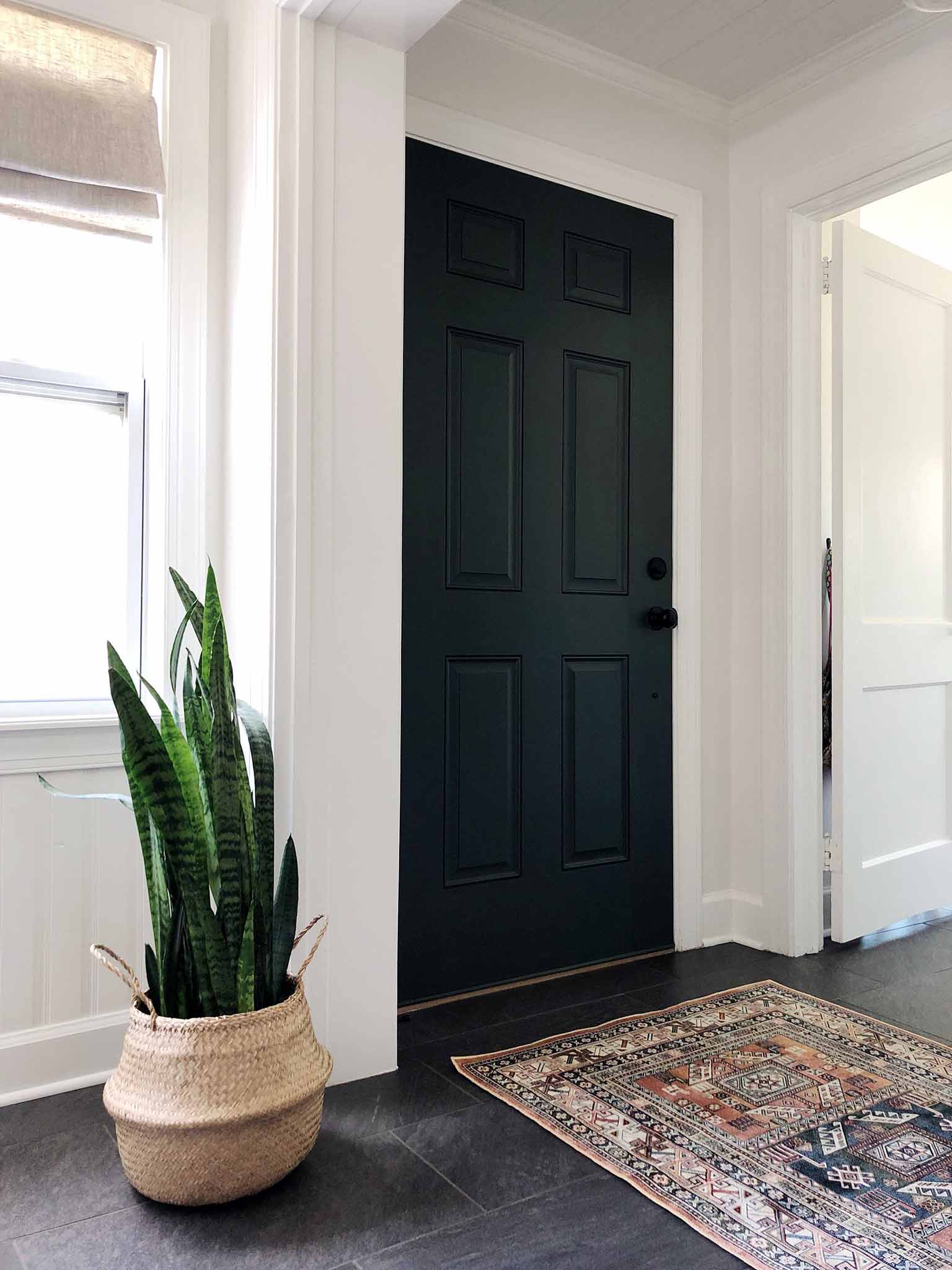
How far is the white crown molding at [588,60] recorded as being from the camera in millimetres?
2523

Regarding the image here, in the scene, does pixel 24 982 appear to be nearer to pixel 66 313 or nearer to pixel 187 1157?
pixel 187 1157

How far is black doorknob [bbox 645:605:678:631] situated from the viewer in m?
2.85

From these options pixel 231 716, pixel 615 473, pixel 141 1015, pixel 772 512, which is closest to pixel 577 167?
pixel 615 473

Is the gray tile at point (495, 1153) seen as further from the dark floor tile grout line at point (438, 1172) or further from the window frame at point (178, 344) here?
the window frame at point (178, 344)

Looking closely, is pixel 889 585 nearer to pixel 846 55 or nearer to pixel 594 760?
pixel 594 760

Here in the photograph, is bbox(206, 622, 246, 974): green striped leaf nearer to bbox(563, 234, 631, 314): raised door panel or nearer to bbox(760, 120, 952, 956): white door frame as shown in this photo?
bbox(563, 234, 631, 314): raised door panel

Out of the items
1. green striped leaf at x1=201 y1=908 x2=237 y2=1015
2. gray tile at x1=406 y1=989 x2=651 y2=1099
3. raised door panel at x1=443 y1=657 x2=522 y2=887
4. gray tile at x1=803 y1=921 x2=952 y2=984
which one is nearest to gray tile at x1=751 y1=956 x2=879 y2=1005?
gray tile at x1=803 y1=921 x2=952 y2=984

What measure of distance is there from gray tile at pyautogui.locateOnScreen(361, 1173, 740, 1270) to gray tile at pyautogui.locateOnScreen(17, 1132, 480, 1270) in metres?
0.04

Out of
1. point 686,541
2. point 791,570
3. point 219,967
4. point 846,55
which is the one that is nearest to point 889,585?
point 791,570

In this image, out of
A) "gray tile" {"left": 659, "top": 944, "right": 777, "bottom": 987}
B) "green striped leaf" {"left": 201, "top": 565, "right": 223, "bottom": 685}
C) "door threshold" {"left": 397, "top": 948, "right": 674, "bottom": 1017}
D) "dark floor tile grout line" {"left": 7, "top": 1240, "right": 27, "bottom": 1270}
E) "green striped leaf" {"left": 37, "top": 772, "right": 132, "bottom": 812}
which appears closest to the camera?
"dark floor tile grout line" {"left": 7, "top": 1240, "right": 27, "bottom": 1270}

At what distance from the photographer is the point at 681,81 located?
2.87 m

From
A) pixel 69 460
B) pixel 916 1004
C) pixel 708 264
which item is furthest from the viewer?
pixel 708 264

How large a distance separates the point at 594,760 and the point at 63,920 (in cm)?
138

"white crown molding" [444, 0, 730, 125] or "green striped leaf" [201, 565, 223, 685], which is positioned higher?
"white crown molding" [444, 0, 730, 125]
